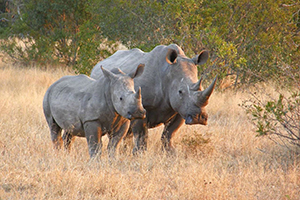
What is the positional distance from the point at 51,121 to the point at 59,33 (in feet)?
29.0

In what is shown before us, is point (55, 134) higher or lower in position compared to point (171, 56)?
lower

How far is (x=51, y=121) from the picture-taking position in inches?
239

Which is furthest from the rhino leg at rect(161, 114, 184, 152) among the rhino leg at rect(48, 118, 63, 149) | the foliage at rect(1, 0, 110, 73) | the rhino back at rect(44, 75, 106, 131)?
the foliage at rect(1, 0, 110, 73)

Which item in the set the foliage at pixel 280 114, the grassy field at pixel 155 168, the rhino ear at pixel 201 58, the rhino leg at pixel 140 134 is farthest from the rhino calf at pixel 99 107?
the foliage at pixel 280 114

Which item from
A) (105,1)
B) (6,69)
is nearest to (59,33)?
(6,69)

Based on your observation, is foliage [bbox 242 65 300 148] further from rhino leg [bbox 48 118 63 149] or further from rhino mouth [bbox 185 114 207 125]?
rhino leg [bbox 48 118 63 149]

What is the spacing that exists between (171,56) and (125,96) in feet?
3.73

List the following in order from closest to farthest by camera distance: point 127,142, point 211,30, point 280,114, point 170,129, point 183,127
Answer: point 280,114 < point 170,129 < point 127,142 < point 183,127 < point 211,30

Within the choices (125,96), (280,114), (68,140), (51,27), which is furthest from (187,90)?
(51,27)

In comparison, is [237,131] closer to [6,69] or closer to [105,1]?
[105,1]

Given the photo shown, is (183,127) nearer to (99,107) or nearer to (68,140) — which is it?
(68,140)

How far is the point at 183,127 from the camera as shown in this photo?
7.58m

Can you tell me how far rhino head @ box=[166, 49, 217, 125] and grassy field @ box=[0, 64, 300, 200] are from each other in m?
0.61

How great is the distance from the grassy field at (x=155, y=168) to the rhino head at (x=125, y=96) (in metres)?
0.67
